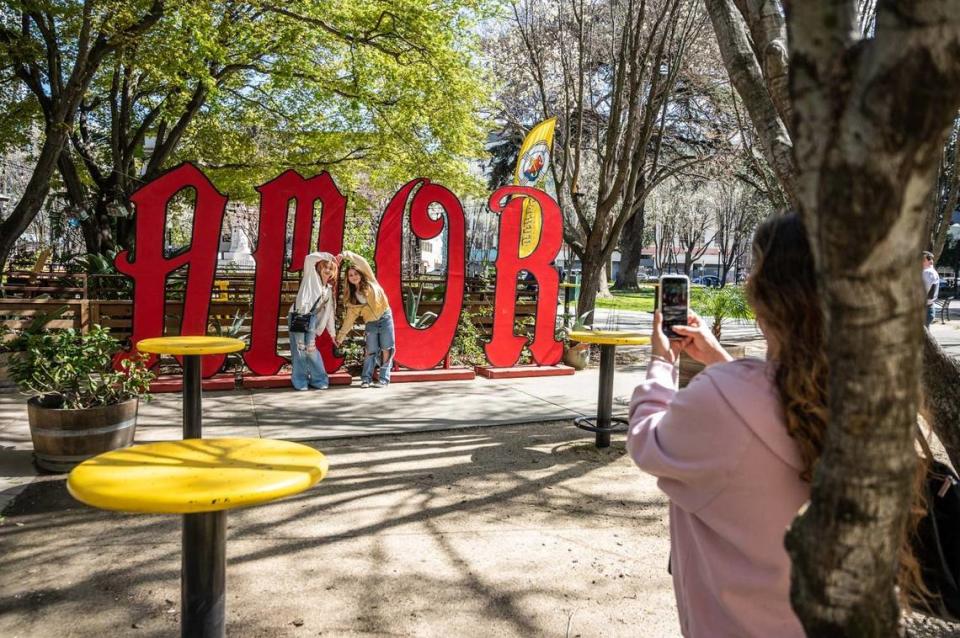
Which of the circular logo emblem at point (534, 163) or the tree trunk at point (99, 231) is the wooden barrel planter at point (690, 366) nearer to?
the circular logo emblem at point (534, 163)

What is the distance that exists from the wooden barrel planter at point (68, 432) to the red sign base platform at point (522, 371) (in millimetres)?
5618

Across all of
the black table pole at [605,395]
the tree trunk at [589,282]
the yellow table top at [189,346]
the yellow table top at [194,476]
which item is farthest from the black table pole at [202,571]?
the tree trunk at [589,282]

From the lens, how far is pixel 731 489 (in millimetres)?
1501

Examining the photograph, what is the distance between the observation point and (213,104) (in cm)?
1415

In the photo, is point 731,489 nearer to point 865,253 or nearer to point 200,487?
point 865,253

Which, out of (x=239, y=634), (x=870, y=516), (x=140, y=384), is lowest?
(x=239, y=634)

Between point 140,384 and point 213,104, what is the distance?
9989 mm

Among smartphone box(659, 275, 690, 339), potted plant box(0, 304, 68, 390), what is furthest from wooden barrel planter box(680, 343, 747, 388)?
potted plant box(0, 304, 68, 390)

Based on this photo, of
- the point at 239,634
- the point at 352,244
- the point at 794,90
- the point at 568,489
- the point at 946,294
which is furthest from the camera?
the point at 946,294

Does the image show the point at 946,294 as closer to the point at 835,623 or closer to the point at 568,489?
the point at 568,489

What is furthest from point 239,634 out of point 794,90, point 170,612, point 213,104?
point 213,104

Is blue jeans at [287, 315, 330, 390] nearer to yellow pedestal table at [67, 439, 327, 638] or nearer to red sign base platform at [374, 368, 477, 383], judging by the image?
red sign base platform at [374, 368, 477, 383]

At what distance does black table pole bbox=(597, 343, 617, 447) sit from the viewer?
6348 millimetres

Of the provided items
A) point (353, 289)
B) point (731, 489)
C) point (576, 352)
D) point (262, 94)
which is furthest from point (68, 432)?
point (262, 94)
